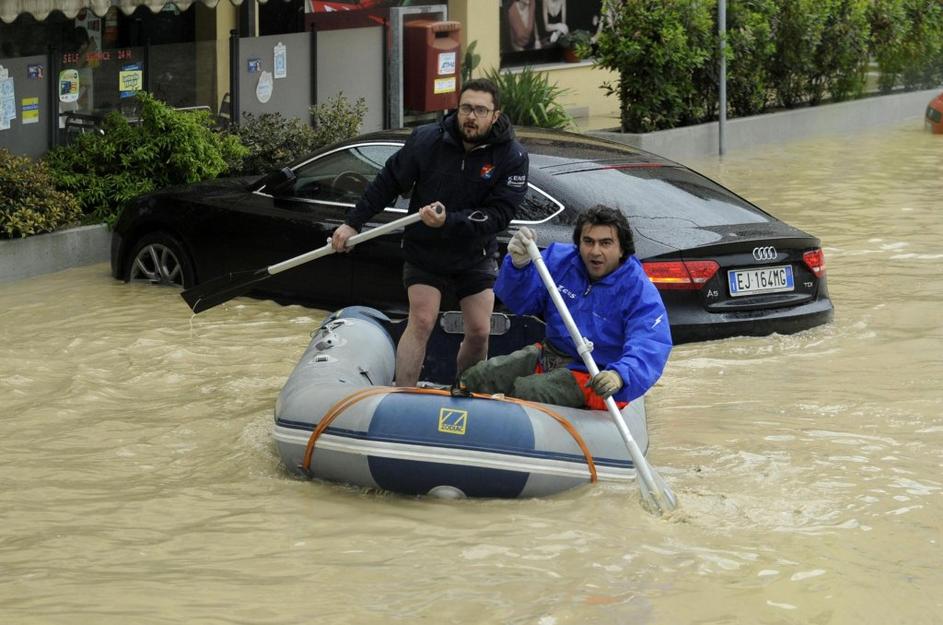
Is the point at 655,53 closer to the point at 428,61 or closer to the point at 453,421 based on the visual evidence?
the point at 428,61

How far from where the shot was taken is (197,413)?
7.74 metres

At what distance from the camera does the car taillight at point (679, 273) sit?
8.38 m

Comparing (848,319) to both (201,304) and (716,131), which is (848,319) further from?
(716,131)

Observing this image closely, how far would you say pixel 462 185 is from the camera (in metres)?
7.11

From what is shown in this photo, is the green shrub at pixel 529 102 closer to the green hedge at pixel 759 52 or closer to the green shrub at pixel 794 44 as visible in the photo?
the green hedge at pixel 759 52

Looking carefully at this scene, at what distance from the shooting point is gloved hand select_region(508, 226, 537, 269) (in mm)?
6520

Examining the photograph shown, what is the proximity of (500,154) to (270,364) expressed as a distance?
7.48 ft

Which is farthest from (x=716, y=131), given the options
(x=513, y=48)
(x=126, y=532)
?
(x=126, y=532)

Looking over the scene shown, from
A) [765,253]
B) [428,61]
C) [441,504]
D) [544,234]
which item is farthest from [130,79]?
[441,504]

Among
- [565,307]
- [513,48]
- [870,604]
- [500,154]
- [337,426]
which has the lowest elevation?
[870,604]

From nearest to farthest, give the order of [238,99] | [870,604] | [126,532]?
1. [870,604]
2. [126,532]
3. [238,99]

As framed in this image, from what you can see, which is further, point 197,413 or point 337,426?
point 197,413

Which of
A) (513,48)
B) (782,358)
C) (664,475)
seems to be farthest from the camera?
(513,48)

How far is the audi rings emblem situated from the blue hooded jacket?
221 cm
